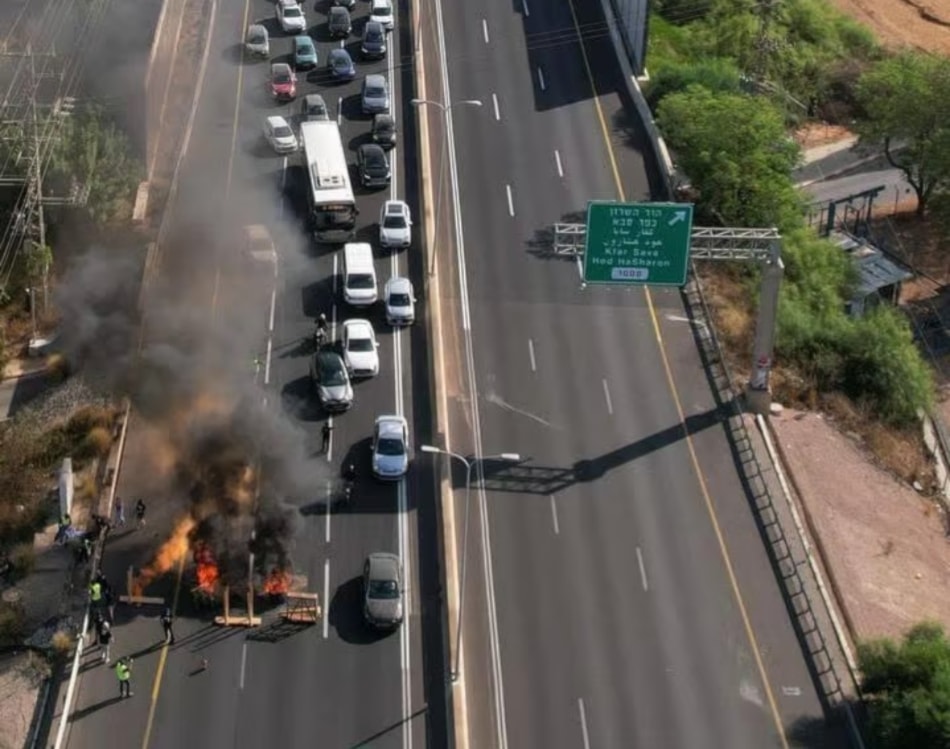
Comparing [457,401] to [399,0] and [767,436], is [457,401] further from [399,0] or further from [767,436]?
[399,0]

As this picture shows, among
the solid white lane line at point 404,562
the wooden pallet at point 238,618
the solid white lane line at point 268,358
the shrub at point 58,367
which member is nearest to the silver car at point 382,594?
the solid white lane line at point 404,562

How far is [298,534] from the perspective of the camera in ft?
145

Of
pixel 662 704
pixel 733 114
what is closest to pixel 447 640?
pixel 662 704

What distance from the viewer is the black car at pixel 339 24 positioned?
7282 cm

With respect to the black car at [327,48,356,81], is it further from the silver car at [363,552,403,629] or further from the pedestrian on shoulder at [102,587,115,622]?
the pedestrian on shoulder at [102,587,115,622]

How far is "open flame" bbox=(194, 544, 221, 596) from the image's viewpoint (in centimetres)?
→ 4159

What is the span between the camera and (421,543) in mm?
43906

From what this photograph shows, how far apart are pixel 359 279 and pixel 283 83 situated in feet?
57.2

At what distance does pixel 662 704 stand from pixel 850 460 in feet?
51.0

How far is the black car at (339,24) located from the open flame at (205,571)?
1470 inches

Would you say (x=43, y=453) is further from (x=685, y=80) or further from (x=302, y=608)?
(x=685, y=80)

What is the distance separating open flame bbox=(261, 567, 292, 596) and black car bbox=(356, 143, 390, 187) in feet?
76.5

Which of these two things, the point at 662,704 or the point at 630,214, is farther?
the point at 630,214

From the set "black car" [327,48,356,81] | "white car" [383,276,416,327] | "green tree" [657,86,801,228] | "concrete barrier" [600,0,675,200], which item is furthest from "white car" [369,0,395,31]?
"white car" [383,276,416,327]
